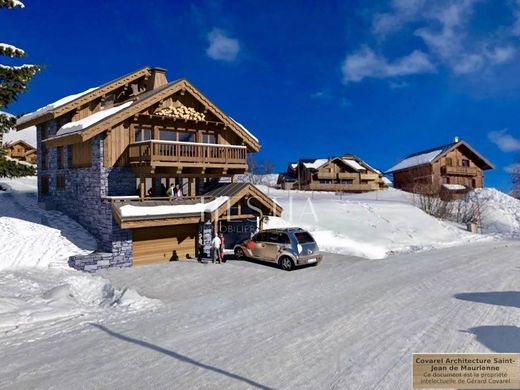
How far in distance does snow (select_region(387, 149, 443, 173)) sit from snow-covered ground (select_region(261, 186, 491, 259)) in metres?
18.7

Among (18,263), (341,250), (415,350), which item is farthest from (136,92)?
(415,350)

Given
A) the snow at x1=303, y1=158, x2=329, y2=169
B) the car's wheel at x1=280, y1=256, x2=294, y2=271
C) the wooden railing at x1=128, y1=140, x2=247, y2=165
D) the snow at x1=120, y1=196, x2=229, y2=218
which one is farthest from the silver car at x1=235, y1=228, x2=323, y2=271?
the snow at x1=303, y1=158, x2=329, y2=169

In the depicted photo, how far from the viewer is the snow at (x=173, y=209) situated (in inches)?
639

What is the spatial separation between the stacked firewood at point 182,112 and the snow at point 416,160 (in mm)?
35436

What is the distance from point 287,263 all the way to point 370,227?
1223 cm

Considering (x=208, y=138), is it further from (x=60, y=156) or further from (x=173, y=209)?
(x=60, y=156)

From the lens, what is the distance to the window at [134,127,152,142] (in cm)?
1962

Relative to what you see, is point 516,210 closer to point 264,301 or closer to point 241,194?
point 241,194

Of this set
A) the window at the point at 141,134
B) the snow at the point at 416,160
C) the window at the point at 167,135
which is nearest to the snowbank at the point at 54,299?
the window at the point at 141,134

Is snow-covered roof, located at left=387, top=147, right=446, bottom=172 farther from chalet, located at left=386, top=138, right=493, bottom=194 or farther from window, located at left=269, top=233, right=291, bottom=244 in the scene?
window, located at left=269, top=233, right=291, bottom=244

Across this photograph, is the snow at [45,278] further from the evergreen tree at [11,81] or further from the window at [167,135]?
the window at [167,135]

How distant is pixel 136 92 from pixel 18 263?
38.4ft

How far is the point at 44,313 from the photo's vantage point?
9961 mm

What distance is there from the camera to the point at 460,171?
48156 millimetres
